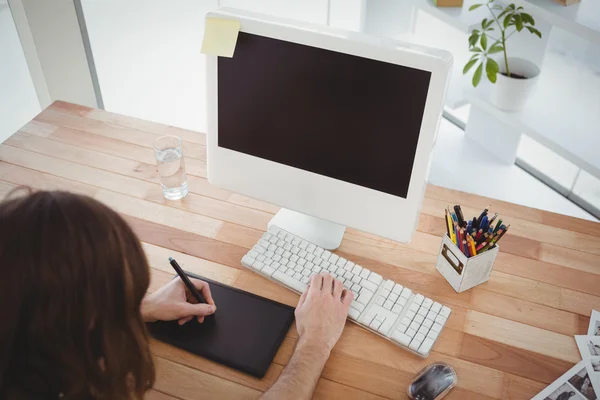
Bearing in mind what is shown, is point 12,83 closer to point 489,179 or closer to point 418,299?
point 418,299

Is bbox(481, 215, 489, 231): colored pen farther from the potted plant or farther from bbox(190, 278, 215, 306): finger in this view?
the potted plant

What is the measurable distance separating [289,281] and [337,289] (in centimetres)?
10

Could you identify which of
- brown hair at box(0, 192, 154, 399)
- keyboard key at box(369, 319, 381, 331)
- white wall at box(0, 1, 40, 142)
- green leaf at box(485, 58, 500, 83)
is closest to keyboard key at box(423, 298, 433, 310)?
keyboard key at box(369, 319, 381, 331)

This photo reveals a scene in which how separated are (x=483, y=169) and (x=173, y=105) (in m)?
1.53

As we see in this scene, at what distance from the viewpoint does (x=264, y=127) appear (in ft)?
3.80

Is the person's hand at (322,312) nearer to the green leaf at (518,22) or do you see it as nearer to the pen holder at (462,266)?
the pen holder at (462,266)

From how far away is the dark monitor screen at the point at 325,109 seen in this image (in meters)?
1.02

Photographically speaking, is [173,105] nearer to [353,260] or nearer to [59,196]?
[353,260]

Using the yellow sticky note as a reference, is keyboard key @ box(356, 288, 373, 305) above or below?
below

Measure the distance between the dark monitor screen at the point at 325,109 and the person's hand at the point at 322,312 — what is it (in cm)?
21

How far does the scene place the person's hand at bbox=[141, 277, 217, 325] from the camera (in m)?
1.08

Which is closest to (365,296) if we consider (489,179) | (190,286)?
(190,286)

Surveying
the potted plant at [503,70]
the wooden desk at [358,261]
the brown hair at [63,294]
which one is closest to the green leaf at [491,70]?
the potted plant at [503,70]

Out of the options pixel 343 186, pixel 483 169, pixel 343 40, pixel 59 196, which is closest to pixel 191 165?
pixel 343 186
